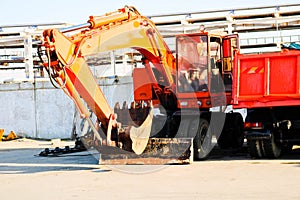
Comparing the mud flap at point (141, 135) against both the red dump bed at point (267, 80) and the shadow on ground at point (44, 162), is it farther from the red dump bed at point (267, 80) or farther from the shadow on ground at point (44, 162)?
the red dump bed at point (267, 80)

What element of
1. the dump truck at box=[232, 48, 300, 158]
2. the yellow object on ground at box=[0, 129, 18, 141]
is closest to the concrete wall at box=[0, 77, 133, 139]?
the yellow object on ground at box=[0, 129, 18, 141]

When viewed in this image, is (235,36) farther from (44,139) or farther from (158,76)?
(44,139)

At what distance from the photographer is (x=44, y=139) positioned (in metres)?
22.9

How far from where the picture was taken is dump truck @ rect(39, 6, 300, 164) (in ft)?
37.4

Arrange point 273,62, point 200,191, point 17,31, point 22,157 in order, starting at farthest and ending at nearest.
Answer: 1. point 17,31
2. point 22,157
3. point 273,62
4. point 200,191

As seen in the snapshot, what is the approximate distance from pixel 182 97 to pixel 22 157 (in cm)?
502

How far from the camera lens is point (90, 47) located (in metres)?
11.4

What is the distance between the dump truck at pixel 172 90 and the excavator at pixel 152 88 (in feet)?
→ 0.07

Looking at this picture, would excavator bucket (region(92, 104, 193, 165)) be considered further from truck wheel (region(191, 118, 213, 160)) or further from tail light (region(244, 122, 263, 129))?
tail light (region(244, 122, 263, 129))

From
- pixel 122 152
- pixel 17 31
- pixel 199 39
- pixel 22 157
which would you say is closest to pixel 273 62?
pixel 199 39

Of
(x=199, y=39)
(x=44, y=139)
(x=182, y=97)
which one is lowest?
(x=44, y=139)

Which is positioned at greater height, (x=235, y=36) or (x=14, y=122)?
(x=235, y=36)

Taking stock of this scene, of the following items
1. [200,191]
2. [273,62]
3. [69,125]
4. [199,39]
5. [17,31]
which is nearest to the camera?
[200,191]

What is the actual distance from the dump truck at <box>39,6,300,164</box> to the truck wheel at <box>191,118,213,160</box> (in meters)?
0.02
